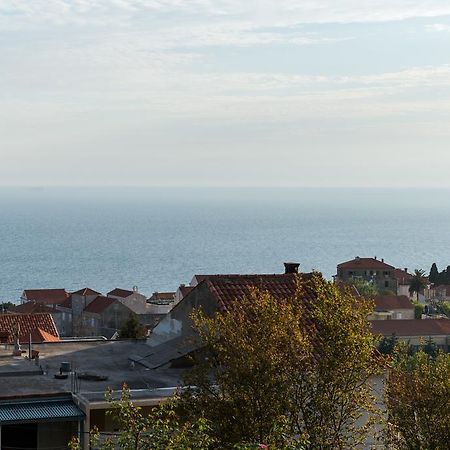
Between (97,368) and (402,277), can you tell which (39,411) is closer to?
(97,368)

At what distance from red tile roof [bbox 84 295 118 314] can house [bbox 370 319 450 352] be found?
78.4 ft

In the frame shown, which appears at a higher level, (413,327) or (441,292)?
(441,292)

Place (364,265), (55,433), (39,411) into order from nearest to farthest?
(39,411) < (55,433) < (364,265)

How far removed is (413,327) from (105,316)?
2815cm

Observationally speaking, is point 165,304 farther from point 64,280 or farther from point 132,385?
point 64,280

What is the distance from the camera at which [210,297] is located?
22.6m

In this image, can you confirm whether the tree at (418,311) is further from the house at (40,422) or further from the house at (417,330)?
the house at (40,422)

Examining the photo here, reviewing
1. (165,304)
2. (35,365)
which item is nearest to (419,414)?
(35,365)

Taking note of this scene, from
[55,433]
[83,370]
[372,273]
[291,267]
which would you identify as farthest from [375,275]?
[55,433]

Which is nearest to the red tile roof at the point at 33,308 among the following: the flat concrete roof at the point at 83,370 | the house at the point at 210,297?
the flat concrete roof at the point at 83,370

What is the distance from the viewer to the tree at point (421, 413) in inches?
619

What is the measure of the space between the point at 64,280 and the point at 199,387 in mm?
172116

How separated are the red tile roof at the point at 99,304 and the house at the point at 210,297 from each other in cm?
6640

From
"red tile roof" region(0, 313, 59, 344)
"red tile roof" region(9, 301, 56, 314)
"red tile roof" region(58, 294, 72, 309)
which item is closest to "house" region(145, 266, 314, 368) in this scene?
"red tile roof" region(0, 313, 59, 344)
